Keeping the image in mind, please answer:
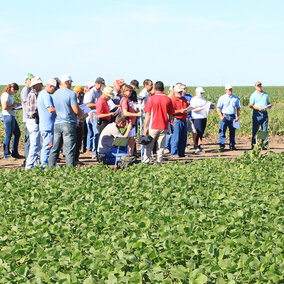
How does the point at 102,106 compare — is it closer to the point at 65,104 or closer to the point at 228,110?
the point at 65,104

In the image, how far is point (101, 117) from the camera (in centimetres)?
1072

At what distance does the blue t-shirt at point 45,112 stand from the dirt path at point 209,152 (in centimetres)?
190

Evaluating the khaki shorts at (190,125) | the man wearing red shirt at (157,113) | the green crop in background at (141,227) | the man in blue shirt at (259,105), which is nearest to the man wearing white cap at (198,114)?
the khaki shorts at (190,125)

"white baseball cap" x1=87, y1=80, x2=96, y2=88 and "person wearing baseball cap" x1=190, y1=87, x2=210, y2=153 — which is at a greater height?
"white baseball cap" x1=87, y1=80, x2=96, y2=88

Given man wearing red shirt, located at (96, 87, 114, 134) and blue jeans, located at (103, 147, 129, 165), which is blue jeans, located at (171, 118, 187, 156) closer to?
man wearing red shirt, located at (96, 87, 114, 134)

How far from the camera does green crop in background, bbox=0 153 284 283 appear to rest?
3.93 metres

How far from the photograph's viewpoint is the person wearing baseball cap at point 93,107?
38.9 ft

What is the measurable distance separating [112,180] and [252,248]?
3.43m

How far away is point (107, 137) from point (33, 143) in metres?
1.52

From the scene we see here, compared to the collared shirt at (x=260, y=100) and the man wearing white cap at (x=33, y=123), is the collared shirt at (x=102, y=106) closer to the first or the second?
the man wearing white cap at (x=33, y=123)

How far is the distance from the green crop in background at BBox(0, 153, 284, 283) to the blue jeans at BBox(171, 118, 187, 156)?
4.09 meters

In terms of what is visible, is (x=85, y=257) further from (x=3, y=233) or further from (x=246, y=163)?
(x=246, y=163)

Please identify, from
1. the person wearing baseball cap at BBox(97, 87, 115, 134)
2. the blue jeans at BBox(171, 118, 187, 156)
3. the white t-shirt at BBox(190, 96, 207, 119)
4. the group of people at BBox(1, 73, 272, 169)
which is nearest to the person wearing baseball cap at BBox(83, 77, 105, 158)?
the group of people at BBox(1, 73, 272, 169)

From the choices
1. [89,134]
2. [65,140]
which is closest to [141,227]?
[65,140]
